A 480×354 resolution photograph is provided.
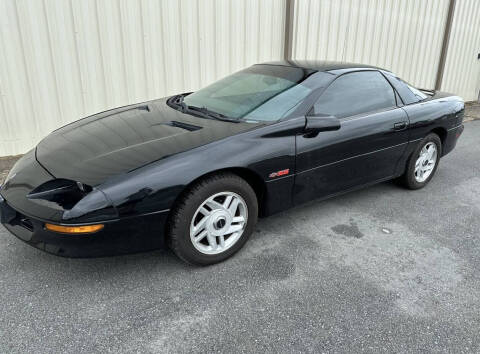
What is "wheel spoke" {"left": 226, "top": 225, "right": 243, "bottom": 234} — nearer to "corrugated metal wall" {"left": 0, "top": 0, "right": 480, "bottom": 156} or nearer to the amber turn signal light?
the amber turn signal light

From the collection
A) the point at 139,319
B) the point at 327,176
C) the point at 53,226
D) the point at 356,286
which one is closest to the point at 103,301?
the point at 139,319

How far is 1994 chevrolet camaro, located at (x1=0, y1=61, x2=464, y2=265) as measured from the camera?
2.24 m

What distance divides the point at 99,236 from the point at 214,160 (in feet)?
2.72

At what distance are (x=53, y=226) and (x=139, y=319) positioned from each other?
714 millimetres

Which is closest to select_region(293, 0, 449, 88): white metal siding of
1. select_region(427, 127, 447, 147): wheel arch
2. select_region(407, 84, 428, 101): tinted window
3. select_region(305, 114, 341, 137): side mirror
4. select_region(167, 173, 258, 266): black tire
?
select_region(407, 84, 428, 101): tinted window

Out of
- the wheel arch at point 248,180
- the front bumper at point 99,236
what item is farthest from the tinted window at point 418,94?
the front bumper at point 99,236

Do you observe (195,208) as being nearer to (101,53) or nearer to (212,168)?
(212,168)

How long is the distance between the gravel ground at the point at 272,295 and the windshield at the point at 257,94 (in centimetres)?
98

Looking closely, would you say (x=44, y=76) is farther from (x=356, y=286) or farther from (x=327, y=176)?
(x=356, y=286)

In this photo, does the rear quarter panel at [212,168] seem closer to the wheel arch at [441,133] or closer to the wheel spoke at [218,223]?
the wheel spoke at [218,223]

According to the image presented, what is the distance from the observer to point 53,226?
216 cm

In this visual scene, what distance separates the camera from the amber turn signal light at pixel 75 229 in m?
2.14

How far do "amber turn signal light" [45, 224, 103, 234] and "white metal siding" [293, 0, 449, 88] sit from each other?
205 inches

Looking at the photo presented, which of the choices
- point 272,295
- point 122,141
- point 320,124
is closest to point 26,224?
point 122,141
